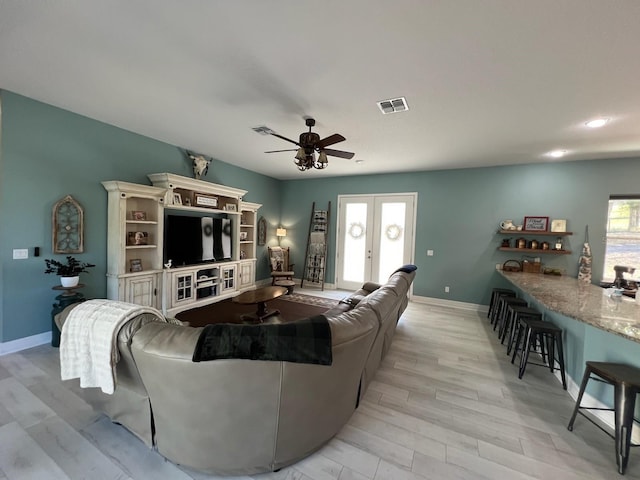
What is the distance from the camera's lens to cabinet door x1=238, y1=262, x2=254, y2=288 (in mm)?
5638

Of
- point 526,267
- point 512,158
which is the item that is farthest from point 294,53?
point 526,267

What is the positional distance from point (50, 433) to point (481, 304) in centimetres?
611

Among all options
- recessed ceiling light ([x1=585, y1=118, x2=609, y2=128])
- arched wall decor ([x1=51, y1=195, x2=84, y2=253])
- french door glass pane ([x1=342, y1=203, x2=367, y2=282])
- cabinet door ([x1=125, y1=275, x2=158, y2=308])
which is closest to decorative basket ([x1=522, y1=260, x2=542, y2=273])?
recessed ceiling light ([x1=585, y1=118, x2=609, y2=128])

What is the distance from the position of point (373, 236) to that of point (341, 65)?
436 cm

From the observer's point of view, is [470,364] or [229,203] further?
[229,203]

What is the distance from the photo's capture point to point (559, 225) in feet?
14.9

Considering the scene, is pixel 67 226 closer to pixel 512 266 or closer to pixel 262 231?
pixel 262 231

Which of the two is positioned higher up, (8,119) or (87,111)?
(87,111)

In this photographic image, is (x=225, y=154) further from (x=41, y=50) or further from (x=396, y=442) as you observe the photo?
(x=396, y=442)

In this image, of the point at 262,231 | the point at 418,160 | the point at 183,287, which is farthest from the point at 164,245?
the point at 418,160

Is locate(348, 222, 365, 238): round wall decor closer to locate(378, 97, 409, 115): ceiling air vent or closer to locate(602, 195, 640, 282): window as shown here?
locate(378, 97, 409, 115): ceiling air vent

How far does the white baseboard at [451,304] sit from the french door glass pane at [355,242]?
135cm

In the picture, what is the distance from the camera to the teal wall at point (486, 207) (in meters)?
4.36

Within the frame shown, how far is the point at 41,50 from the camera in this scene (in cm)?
208
